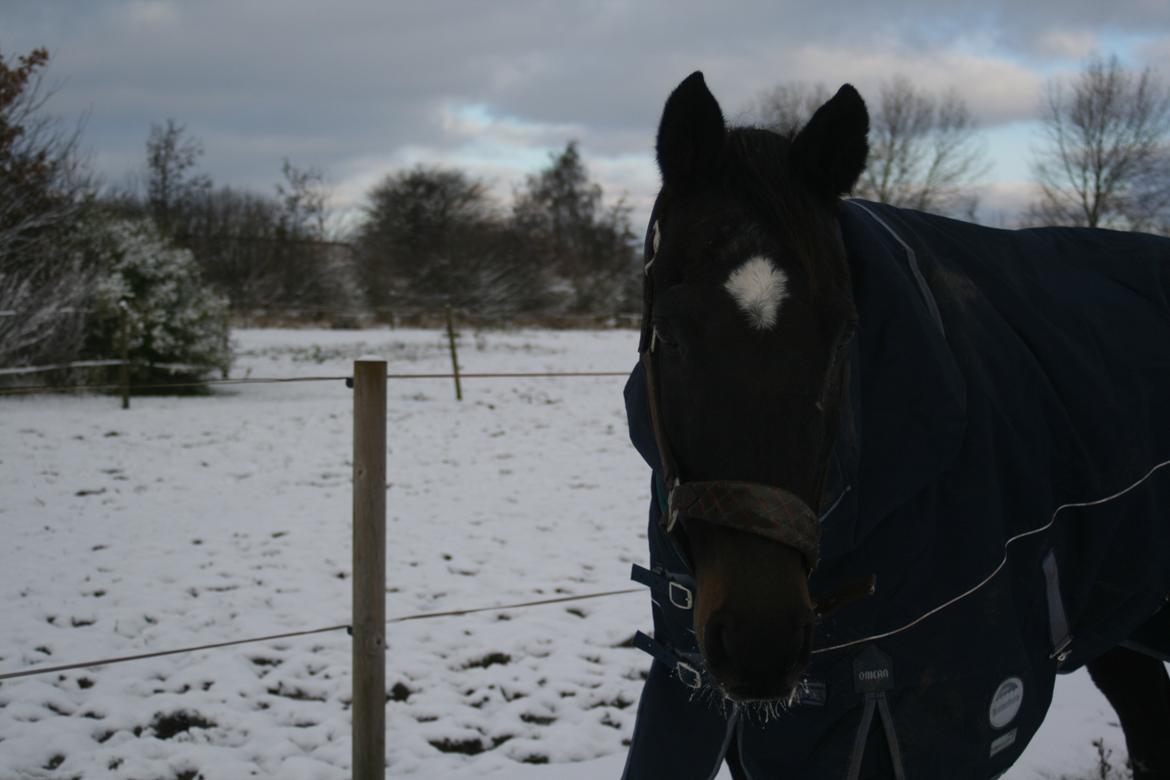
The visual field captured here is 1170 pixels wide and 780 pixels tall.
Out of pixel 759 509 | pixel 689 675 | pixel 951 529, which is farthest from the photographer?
pixel 689 675

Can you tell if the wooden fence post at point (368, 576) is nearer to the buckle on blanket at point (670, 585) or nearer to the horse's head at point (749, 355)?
the buckle on blanket at point (670, 585)

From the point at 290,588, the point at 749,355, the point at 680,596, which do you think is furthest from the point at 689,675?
the point at 290,588

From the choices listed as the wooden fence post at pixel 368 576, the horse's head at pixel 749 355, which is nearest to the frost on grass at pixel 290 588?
the wooden fence post at pixel 368 576

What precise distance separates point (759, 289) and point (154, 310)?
433 inches

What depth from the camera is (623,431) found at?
9.39m

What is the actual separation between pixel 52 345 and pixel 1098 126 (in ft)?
76.3

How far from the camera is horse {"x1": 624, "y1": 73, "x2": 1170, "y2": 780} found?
1.30 m

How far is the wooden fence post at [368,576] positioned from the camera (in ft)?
9.07

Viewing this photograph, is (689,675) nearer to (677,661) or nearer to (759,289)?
(677,661)

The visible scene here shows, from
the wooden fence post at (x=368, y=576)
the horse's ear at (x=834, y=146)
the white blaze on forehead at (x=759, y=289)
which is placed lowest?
the wooden fence post at (x=368, y=576)

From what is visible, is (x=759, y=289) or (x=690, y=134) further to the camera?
(x=690, y=134)

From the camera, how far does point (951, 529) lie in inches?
60.1

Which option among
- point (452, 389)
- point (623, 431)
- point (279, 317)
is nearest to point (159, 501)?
point (623, 431)

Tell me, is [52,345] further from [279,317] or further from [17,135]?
[279,317]
